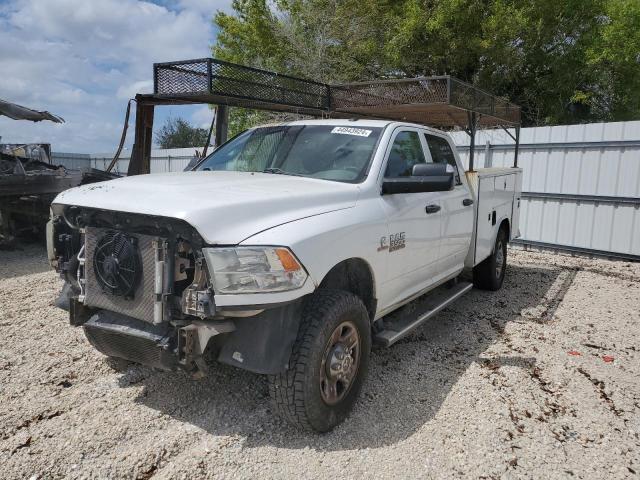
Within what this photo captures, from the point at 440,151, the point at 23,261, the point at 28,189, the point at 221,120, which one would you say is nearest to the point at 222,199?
the point at 440,151

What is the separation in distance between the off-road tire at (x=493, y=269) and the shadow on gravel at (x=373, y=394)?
1187 mm

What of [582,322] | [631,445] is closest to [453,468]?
[631,445]

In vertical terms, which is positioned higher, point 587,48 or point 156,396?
point 587,48

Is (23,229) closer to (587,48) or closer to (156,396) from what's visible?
(156,396)

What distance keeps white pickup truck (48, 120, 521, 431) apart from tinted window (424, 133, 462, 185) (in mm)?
809

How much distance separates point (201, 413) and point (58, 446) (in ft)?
2.72

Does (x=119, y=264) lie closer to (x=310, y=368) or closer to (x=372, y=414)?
(x=310, y=368)

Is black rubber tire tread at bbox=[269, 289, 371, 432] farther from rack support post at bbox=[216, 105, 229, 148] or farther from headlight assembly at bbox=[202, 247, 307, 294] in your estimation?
rack support post at bbox=[216, 105, 229, 148]

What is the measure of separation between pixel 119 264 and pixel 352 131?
2.07 metres

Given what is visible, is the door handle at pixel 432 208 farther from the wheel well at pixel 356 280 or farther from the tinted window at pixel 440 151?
the wheel well at pixel 356 280

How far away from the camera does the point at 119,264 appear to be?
294cm

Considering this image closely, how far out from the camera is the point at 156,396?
3592 millimetres

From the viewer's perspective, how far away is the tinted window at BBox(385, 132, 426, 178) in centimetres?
400

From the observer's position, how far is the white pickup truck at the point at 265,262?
270cm
